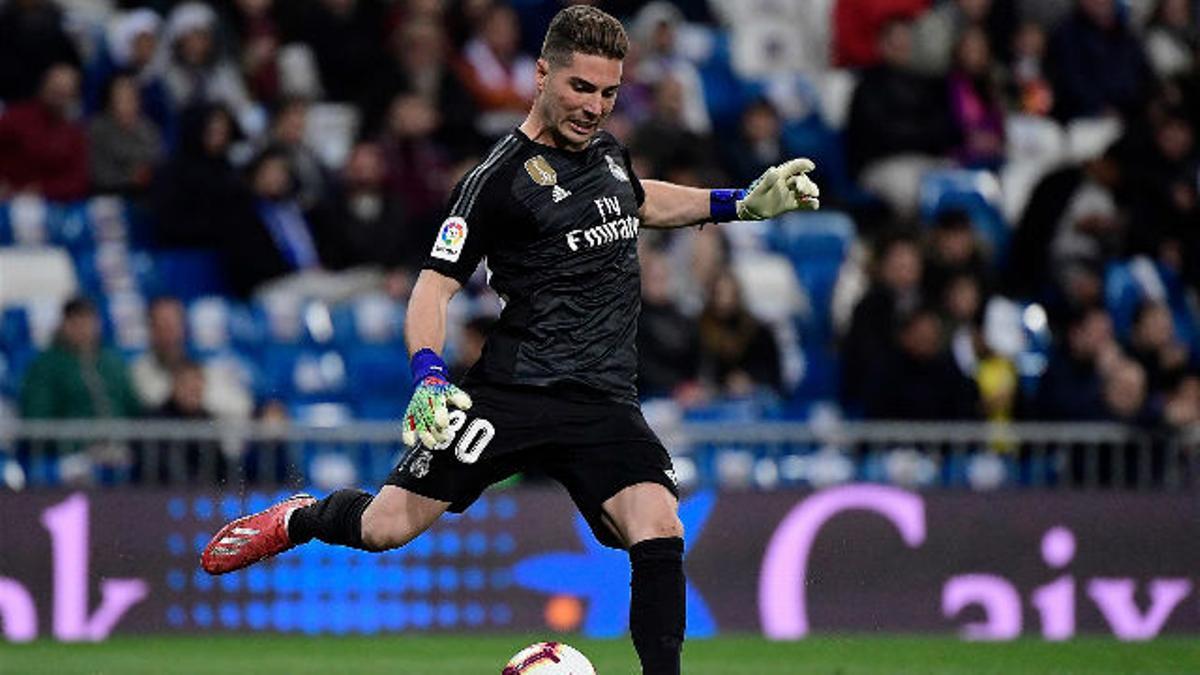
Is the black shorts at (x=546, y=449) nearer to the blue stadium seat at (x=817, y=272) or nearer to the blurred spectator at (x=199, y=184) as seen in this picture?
the blue stadium seat at (x=817, y=272)

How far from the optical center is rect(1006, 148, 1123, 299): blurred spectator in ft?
57.1

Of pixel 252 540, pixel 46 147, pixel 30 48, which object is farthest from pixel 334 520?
pixel 30 48

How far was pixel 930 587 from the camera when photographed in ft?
47.6

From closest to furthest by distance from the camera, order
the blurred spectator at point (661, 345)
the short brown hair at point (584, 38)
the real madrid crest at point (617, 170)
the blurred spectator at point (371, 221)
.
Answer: the short brown hair at point (584, 38) → the real madrid crest at point (617, 170) → the blurred spectator at point (661, 345) → the blurred spectator at point (371, 221)

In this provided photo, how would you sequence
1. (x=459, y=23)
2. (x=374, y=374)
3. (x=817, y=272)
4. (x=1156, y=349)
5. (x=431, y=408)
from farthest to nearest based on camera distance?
(x=459, y=23)
(x=817, y=272)
(x=1156, y=349)
(x=374, y=374)
(x=431, y=408)

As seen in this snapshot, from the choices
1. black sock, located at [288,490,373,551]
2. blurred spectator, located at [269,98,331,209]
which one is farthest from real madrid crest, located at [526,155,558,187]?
blurred spectator, located at [269,98,331,209]

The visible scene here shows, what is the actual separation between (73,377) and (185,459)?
0.86 m

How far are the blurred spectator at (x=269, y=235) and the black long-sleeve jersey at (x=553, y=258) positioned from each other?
7708 mm

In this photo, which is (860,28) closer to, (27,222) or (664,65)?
(664,65)

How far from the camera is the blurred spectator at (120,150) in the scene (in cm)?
1658

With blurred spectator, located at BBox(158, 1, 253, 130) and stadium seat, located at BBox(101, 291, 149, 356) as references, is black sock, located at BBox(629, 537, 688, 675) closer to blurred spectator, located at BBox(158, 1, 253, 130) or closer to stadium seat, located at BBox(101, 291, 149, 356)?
stadium seat, located at BBox(101, 291, 149, 356)

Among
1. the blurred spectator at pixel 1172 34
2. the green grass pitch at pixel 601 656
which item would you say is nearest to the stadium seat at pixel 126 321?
the green grass pitch at pixel 601 656

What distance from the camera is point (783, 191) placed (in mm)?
8898

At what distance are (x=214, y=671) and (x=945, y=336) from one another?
5.78 m
